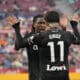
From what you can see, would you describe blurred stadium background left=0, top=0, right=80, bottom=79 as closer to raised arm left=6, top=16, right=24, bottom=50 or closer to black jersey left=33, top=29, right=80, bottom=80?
raised arm left=6, top=16, right=24, bottom=50

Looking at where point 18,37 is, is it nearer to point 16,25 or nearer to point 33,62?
point 16,25

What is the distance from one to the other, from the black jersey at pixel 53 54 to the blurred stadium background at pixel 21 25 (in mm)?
6246

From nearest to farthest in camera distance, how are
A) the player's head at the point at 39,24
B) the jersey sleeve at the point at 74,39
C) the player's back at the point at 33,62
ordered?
the jersey sleeve at the point at 74,39, the player's head at the point at 39,24, the player's back at the point at 33,62

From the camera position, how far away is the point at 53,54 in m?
4.98

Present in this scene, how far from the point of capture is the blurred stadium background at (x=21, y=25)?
1155 cm

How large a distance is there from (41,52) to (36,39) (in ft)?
0.56

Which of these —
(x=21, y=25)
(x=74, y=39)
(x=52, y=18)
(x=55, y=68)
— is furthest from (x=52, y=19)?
(x=21, y=25)

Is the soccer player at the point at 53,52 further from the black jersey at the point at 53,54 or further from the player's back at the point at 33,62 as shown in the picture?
the player's back at the point at 33,62

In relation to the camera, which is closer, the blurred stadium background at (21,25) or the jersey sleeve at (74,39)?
the jersey sleeve at (74,39)

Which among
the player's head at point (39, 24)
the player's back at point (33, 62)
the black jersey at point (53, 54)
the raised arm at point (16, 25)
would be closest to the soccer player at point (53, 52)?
the black jersey at point (53, 54)

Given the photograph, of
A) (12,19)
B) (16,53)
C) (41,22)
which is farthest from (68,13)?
(12,19)

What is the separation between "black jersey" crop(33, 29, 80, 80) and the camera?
4992mm

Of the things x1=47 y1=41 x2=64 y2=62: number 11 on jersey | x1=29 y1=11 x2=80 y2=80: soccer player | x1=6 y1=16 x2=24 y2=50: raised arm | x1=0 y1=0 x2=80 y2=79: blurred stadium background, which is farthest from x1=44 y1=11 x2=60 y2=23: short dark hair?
x1=0 y1=0 x2=80 y2=79: blurred stadium background

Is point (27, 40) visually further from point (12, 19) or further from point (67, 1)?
point (67, 1)
